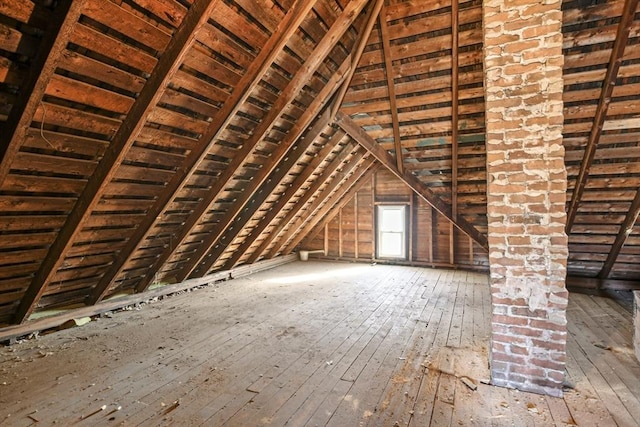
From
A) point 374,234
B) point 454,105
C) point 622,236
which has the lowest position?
point 374,234

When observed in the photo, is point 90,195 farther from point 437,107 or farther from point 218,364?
point 437,107

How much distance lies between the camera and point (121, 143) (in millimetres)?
2340

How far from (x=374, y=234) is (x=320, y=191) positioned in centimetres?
213

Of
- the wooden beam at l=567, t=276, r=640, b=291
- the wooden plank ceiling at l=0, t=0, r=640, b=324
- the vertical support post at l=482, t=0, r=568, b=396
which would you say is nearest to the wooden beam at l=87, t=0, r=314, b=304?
the wooden plank ceiling at l=0, t=0, r=640, b=324

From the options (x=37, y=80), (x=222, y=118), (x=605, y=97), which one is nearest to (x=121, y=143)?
(x=37, y=80)

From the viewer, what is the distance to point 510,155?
2201mm

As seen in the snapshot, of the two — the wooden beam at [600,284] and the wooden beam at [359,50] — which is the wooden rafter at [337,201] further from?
the wooden beam at [600,284]

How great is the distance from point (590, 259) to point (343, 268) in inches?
165

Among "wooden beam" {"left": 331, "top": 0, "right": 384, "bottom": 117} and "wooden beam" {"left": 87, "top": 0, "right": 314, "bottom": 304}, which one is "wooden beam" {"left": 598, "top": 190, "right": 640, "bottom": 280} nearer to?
"wooden beam" {"left": 331, "top": 0, "right": 384, "bottom": 117}

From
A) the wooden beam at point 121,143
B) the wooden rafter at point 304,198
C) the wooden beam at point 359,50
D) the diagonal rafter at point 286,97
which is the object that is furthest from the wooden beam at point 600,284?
the wooden beam at point 121,143

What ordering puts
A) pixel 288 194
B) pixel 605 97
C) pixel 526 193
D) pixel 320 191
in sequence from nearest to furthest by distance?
pixel 526 193, pixel 605 97, pixel 288 194, pixel 320 191

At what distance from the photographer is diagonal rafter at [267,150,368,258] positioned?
5.30m

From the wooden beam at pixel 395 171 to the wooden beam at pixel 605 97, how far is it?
4.40 feet

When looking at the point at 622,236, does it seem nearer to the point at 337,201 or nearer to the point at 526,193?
the point at 526,193
